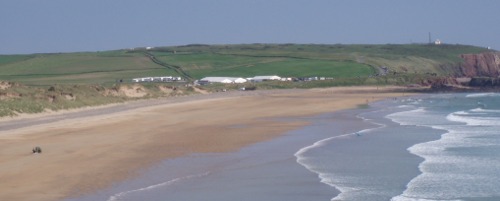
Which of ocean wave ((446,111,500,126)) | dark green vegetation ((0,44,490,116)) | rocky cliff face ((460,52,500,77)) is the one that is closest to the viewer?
ocean wave ((446,111,500,126))

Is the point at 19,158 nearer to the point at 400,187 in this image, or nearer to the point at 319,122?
the point at 400,187

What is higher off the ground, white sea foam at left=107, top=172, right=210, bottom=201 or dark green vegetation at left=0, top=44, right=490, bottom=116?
dark green vegetation at left=0, top=44, right=490, bottom=116

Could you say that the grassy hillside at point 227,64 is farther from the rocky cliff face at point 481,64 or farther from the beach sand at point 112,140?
the beach sand at point 112,140

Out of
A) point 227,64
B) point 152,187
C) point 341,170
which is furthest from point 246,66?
point 152,187

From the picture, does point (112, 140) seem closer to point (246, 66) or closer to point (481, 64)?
point (246, 66)

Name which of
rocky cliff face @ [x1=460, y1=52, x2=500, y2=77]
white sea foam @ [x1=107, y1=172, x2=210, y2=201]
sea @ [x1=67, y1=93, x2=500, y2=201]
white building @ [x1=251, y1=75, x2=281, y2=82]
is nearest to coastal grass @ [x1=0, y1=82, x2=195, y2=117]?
sea @ [x1=67, y1=93, x2=500, y2=201]

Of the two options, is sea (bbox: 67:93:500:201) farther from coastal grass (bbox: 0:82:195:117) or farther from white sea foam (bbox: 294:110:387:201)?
coastal grass (bbox: 0:82:195:117)

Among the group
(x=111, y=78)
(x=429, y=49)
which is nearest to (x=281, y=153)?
(x=111, y=78)
